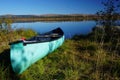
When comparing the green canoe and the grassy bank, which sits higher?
the green canoe

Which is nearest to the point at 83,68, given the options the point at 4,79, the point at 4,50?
the point at 4,79

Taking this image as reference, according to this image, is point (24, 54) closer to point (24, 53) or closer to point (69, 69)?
point (24, 53)

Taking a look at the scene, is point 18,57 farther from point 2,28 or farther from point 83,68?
point 2,28

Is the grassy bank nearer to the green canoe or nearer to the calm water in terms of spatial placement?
the green canoe

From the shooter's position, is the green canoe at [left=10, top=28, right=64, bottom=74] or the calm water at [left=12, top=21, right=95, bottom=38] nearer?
the green canoe at [left=10, top=28, right=64, bottom=74]

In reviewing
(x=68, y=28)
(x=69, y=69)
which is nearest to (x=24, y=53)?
(x=69, y=69)

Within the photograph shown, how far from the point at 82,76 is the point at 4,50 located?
446 centimetres

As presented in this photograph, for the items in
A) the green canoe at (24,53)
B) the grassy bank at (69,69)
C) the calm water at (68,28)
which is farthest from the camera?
the calm water at (68,28)

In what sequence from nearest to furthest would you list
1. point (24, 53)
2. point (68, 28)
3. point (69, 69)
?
1. point (69, 69)
2. point (24, 53)
3. point (68, 28)

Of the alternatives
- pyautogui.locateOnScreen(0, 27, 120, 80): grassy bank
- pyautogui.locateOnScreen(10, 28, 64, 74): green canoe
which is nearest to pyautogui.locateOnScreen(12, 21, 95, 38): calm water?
pyautogui.locateOnScreen(0, 27, 120, 80): grassy bank

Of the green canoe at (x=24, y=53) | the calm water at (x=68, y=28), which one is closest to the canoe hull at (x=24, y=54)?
the green canoe at (x=24, y=53)

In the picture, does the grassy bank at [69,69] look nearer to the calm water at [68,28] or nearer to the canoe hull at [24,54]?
the canoe hull at [24,54]

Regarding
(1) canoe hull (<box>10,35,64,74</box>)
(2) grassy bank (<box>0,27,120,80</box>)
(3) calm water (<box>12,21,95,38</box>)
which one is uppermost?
(1) canoe hull (<box>10,35,64,74</box>)

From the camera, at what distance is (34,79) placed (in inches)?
251
